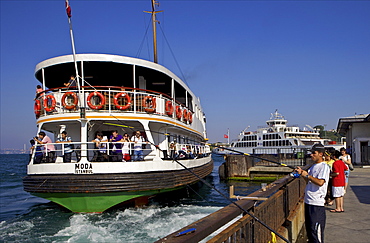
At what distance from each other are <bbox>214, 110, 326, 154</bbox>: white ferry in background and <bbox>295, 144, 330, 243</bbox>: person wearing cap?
178 ft

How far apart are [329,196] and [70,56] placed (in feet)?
33.1

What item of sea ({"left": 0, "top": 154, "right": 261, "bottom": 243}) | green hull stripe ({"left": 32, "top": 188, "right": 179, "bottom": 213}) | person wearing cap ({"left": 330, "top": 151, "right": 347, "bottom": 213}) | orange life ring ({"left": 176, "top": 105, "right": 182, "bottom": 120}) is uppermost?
orange life ring ({"left": 176, "top": 105, "right": 182, "bottom": 120})

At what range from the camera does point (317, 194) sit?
4.68m

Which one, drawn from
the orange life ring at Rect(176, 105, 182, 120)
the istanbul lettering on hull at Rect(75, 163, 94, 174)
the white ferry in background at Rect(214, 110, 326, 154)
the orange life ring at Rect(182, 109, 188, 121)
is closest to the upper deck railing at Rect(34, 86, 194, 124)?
the orange life ring at Rect(176, 105, 182, 120)

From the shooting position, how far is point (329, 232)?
20.2 ft

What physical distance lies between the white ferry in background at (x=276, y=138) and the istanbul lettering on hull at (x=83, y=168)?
4985 centimetres

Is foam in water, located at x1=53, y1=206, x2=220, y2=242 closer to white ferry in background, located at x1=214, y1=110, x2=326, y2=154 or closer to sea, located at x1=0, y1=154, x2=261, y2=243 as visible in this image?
sea, located at x1=0, y1=154, x2=261, y2=243

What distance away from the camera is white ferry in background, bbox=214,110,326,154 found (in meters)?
59.9

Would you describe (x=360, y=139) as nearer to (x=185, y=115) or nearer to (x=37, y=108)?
(x=185, y=115)

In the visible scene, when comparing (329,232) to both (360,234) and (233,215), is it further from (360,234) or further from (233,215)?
(233,215)

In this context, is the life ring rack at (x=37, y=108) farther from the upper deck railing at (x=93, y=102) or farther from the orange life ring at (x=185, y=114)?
the orange life ring at (x=185, y=114)

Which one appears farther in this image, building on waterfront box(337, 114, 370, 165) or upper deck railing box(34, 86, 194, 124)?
building on waterfront box(337, 114, 370, 165)

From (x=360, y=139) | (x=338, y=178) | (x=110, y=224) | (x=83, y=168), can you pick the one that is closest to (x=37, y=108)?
(x=83, y=168)

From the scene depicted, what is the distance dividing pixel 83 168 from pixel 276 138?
56185mm
